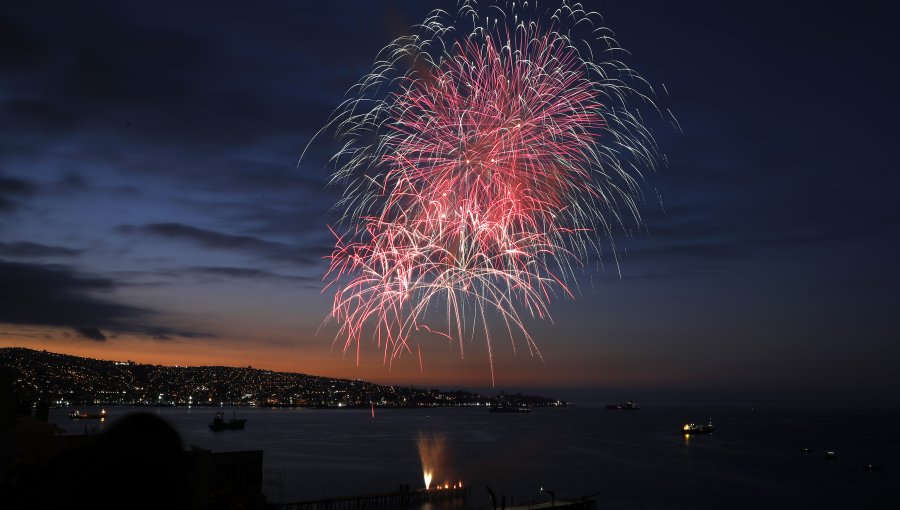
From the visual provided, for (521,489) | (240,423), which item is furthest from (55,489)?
(240,423)

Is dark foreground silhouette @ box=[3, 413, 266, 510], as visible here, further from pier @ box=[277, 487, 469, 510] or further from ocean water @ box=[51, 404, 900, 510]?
ocean water @ box=[51, 404, 900, 510]

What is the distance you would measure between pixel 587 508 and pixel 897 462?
77.7 meters

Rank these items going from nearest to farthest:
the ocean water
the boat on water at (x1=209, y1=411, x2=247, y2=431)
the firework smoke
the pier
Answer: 1. the pier
2. the ocean water
3. the firework smoke
4. the boat on water at (x1=209, y1=411, x2=247, y2=431)

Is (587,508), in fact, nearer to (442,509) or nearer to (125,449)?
(442,509)

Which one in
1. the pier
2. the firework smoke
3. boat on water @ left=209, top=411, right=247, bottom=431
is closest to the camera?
the pier

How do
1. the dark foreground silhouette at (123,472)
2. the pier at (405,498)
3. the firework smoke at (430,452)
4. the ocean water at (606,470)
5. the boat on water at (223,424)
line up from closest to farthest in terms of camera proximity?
the dark foreground silhouette at (123,472) < the pier at (405,498) < the ocean water at (606,470) < the firework smoke at (430,452) < the boat on water at (223,424)

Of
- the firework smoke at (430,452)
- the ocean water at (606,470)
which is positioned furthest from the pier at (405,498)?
the firework smoke at (430,452)

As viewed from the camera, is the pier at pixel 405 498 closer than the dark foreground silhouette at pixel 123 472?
No

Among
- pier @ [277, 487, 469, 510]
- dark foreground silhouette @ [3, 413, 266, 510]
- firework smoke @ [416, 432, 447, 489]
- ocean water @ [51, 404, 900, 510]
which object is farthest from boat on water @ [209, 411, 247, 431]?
dark foreground silhouette @ [3, 413, 266, 510]

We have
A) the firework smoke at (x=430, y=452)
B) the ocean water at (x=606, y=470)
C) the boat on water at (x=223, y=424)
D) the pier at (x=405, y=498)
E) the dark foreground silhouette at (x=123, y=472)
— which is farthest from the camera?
the boat on water at (x=223, y=424)

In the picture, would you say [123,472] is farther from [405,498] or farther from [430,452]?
[430,452]

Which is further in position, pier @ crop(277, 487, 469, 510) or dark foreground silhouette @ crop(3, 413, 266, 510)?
pier @ crop(277, 487, 469, 510)

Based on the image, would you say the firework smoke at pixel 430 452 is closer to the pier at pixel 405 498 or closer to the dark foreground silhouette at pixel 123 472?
the pier at pixel 405 498

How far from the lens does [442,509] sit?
46.1 meters
